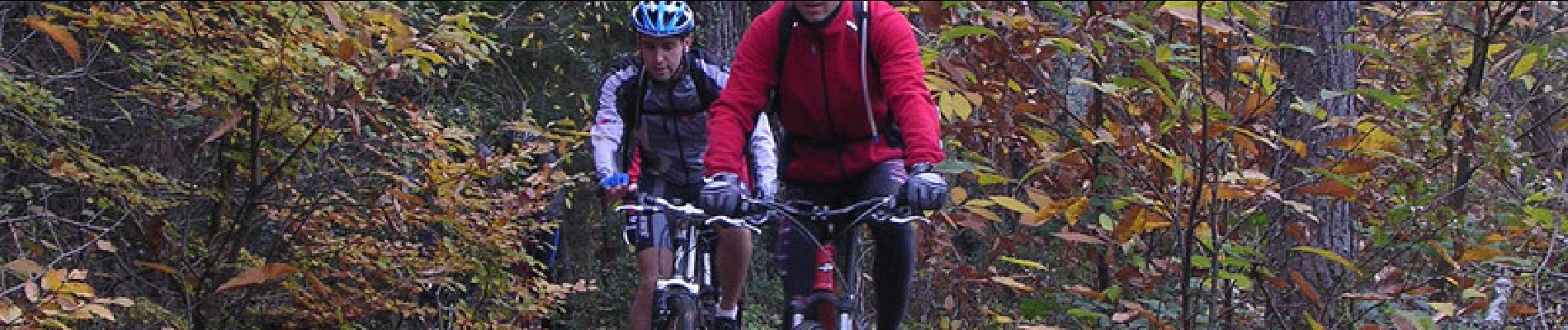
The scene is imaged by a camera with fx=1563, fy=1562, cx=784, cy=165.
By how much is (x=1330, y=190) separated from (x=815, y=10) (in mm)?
1867

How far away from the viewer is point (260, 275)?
19.8 feet

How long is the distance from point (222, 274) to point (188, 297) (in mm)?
273

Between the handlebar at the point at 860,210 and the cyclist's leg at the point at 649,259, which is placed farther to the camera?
the cyclist's leg at the point at 649,259

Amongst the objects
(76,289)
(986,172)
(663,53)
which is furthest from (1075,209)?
(76,289)

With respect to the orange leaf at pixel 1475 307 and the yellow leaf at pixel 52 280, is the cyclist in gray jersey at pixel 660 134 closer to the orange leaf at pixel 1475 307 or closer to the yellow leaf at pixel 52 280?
the yellow leaf at pixel 52 280

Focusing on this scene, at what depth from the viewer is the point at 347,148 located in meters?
7.81

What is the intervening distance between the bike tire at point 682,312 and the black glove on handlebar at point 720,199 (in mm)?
1365

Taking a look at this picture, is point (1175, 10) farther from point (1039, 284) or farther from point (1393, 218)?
point (1039, 284)

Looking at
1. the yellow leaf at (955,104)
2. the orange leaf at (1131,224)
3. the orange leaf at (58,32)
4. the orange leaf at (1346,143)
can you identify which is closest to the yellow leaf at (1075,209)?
the orange leaf at (1131,224)

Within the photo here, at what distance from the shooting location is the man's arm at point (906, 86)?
452 centimetres

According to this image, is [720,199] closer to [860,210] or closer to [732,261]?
[860,210]

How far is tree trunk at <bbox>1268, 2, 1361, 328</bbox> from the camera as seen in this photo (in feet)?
21.4

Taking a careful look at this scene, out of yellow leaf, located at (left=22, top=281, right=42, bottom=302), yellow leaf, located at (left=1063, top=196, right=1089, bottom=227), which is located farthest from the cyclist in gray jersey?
yellow leaf, located at (left=22, top=281, right=42, bottom=302)

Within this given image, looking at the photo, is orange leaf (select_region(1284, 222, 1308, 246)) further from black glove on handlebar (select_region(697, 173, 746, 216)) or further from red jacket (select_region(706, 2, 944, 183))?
black glove on handlebar (select_region(697, 173, 746, 216))
